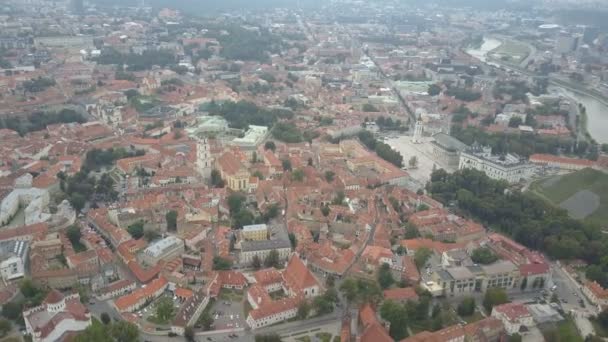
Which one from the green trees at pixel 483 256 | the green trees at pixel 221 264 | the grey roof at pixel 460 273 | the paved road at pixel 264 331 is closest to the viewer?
the paved road at pixel 264 331

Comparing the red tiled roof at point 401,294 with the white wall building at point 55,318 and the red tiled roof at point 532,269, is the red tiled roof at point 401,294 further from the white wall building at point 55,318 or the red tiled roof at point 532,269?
the white wall building at point 55,318

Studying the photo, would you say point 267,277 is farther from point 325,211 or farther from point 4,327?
point 4,327

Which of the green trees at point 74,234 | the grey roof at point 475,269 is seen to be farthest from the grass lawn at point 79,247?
the grey roof at point 475,269

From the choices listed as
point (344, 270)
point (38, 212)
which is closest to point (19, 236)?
point (38, 212)

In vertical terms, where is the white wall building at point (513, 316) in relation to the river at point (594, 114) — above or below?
above

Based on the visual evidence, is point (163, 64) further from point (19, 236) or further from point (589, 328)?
point (589, 328)

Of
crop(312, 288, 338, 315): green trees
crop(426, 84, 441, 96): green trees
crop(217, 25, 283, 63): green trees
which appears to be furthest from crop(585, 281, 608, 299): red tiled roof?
crop(217, 25, 283, 63): green trees

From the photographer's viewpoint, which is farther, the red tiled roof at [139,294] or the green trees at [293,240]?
the green trees at [293,240]
